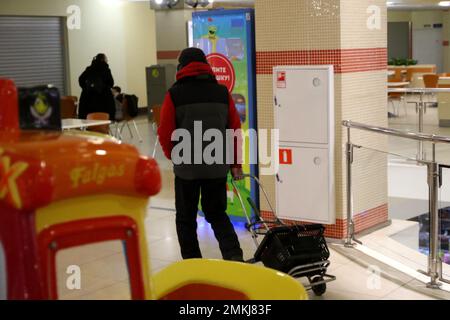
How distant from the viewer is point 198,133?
505 cm

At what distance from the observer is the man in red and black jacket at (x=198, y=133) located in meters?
5.05

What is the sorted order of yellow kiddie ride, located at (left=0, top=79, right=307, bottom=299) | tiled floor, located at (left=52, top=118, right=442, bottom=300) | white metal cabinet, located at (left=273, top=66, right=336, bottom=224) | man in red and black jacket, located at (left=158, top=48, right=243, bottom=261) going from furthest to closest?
white metal cabinet, located at (left=273, top=66, right=336, bottom=224), man in red and black jacket, located at (left=158, top=48, right=243, bottom=261), tiled floor, located at (left=52, top=118, right=442, bottom=300), yellow kiddie ride, located at (left=0, top=79, right=307, bottom=299)

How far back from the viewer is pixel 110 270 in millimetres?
5469

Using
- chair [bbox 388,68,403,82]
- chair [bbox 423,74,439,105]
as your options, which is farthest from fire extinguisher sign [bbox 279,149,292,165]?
chair [bbox 388,68,403,82]

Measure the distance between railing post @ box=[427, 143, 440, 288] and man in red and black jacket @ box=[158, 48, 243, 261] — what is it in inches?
54.4

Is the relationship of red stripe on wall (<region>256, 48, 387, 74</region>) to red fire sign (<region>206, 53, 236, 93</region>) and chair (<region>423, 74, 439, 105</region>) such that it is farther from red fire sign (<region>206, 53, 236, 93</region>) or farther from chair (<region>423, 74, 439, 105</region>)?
chair (<region>423, 74, 439, 105</region>)

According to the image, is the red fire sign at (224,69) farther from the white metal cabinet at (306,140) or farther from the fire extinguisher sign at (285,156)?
the fire extinguisher sign at (285,156)

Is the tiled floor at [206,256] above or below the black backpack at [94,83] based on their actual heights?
below

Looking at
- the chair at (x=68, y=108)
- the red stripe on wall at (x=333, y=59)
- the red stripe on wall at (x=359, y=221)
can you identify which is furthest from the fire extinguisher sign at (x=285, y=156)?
the chair at (x=68, y=108)

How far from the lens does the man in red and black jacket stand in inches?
199

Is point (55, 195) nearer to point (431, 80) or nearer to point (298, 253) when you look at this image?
point (298, 253)

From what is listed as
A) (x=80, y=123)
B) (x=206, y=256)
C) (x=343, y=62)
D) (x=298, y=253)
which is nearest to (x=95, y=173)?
(x=298, y=253)

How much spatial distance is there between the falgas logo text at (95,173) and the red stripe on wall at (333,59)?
4.20m

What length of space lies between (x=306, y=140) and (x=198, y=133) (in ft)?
4.77
